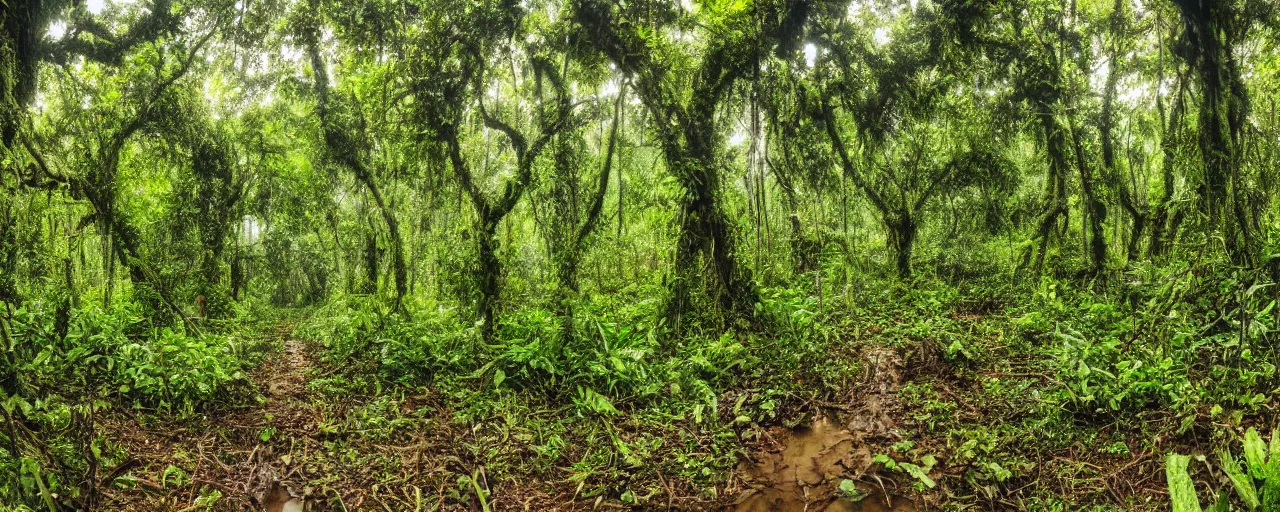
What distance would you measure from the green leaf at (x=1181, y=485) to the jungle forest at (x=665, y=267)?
4cm

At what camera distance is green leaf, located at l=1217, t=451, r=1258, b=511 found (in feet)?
9.82

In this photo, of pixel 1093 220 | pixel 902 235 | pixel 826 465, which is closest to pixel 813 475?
pixel 826 465

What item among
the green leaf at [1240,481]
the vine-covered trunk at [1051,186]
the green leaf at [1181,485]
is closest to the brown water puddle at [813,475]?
the green leaf at [1181,485]

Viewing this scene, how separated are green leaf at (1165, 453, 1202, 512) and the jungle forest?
0.12ft

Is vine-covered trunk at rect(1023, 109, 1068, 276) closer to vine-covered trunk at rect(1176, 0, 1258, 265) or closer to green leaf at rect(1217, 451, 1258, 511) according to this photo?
vine-covered trunk at rect(1176, 0, 1258, 265)

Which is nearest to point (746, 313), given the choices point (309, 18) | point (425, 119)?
point (425, 119)

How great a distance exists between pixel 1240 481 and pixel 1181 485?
0.79ft

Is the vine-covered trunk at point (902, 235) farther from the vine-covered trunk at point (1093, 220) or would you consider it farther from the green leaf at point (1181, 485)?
the green leaf at point (1181, 485)

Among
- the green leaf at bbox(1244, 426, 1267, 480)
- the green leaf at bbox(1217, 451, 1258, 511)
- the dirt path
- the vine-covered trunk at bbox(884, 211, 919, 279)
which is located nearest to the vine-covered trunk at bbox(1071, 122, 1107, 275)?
the vine-covered trunk at bbox(884, 211, 919, 279)

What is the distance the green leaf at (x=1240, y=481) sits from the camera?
9.82ft

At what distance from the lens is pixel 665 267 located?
7.05 metres

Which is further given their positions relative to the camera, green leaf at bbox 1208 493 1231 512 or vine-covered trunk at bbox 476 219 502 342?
vine-covered trunk at bbox 476 219 502 342

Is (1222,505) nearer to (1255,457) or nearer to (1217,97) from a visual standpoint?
(1255,457)

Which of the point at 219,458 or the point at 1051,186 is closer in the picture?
the point at 219,458
